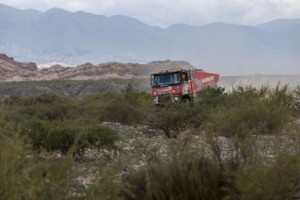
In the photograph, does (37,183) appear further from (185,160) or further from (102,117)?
(102,117)

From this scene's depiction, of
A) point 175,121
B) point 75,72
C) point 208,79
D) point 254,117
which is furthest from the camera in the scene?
point 75,72

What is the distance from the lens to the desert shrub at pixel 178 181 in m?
5.81

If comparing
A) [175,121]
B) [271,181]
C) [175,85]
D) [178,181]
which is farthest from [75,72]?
[271,181]

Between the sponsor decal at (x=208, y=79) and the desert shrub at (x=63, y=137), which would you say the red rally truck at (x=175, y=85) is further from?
the desert shrub at (x=63, y=137)

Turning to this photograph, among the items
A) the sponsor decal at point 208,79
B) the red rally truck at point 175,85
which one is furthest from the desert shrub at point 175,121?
the sponsor decal at point 208,79

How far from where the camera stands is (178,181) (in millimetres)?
6012

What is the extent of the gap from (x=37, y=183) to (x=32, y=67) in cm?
13293

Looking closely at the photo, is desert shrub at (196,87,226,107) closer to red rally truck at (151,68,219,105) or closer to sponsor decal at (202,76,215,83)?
red rally truck at (151,68,219,105)

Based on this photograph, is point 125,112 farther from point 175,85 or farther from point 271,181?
point 271,181

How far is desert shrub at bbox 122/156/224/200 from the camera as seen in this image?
5809 millimetres

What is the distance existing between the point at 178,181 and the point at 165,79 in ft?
75.8

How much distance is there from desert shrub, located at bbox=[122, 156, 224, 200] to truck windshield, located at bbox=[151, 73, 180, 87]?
22.3 metres

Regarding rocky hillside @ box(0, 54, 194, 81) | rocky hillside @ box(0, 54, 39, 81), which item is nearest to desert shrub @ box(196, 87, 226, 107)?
rocky hillside @ box(0, 54, 194, 81)

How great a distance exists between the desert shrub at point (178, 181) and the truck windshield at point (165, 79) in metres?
22.3
